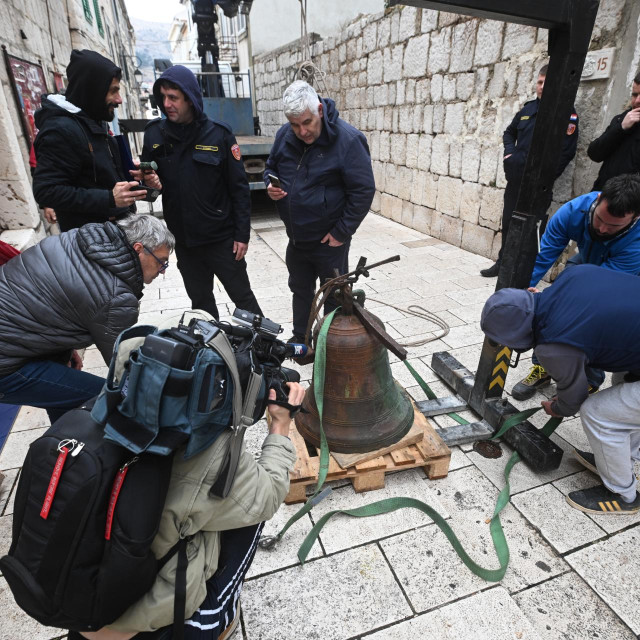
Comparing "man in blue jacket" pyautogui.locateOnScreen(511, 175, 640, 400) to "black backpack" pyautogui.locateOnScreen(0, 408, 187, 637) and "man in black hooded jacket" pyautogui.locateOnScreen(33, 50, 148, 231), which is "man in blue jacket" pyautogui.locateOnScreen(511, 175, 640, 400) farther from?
"man in black hooded jacket" pyautogui.locateOnScreen(33, 50, 148, 231)

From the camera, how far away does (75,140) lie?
270 centimetres

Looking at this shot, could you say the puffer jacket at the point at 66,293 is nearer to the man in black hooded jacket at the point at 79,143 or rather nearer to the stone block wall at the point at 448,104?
the man in black hooded jacket at the point at 79,143

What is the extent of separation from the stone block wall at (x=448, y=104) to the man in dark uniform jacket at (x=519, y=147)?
0.58ft

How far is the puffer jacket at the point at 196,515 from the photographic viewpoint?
3.80 feet

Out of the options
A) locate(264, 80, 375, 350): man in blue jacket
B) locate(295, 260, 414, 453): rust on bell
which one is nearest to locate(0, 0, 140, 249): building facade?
locate(264, 80, 375, 350): man in blue jacket

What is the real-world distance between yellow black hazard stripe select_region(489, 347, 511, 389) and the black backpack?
7.73ft

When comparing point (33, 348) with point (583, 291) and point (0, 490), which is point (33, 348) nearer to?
point (0, 490)

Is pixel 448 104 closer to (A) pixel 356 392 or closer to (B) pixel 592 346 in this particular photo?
(B) pixel 592 346

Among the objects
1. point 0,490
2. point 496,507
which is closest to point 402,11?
point 496,507

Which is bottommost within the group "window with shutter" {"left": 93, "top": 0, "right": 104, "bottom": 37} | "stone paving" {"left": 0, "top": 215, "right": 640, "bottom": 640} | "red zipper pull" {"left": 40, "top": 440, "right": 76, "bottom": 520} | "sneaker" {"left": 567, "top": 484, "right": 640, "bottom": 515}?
"stone paving" {"left": 0, "top": 215, "right": 640, "bottom": 640}

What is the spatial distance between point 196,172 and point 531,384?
3.06 meters

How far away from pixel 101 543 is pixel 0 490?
201 cm

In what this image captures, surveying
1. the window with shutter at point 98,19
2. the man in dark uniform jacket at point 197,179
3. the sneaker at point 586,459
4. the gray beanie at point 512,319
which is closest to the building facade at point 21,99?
the man in dark uniform jacket at point 197,179

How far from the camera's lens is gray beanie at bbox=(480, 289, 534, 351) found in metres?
2.16
